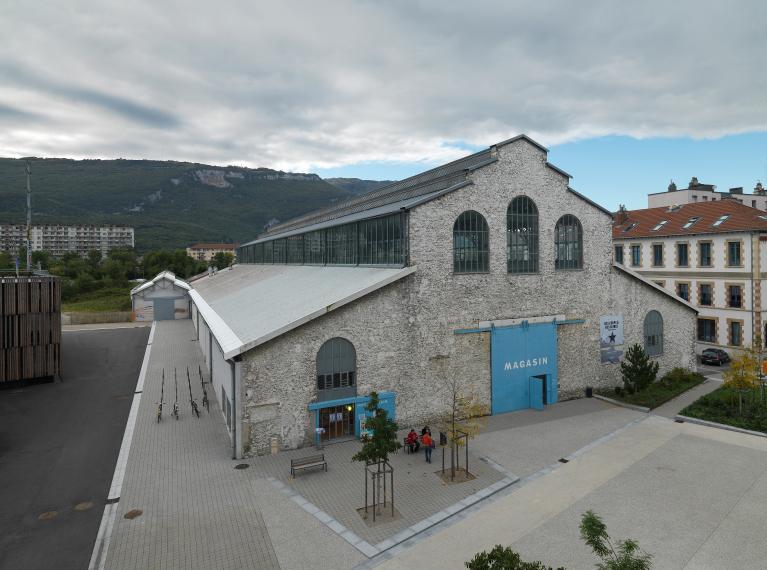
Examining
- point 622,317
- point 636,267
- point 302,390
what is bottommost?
point 302,390

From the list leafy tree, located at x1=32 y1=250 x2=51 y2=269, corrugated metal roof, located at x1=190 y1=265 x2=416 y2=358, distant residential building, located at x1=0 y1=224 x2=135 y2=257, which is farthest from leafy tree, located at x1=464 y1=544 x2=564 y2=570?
distant residential building, located at x1=0 y1=224 x2=135 y2=257

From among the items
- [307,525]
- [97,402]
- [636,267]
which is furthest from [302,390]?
[636,267]

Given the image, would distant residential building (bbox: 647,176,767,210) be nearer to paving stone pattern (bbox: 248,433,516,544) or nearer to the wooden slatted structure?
paving stone pattern (bbox: 248,433,516,544)

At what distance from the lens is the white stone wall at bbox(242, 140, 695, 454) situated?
17703 millimetres

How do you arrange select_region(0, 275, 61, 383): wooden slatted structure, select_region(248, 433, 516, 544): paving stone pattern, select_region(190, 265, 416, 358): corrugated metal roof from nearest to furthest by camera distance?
select_region(248, 433, 516, 544): paving stone pattern
select_region(190, 265, 416, 358): corrugated metal roof
select_region(0, 275, 61, 383): wooden slatted structure

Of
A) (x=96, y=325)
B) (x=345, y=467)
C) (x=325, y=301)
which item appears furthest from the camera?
(x=96, y=325)

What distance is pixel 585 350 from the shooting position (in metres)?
25.2

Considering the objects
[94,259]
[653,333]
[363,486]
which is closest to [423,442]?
[363,486]

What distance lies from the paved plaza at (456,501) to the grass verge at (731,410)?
1319 millimetres

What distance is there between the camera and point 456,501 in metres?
13.9

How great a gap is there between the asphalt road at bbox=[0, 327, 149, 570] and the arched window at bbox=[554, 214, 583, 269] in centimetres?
2251

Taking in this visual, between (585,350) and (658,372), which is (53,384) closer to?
(585,350)

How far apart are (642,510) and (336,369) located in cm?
1119

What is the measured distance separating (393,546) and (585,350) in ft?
57.7
